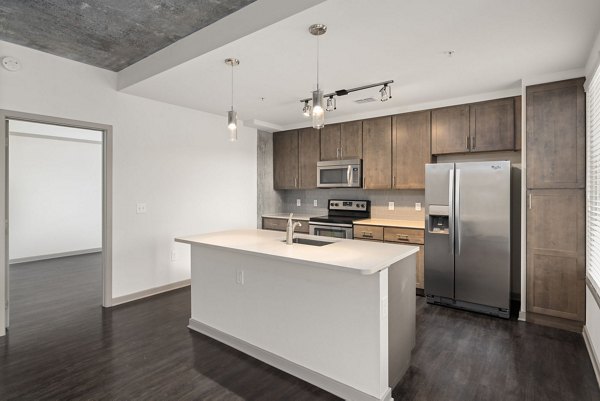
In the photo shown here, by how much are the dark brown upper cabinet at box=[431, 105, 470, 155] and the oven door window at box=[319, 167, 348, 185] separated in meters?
1.29

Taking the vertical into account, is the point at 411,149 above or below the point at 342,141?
below

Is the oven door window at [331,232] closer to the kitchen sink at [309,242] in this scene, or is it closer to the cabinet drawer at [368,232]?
the cabinet drawer at [368,232]

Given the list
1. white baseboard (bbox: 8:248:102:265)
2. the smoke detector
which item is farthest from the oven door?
white baseboard (bbox: 8:248:102:265)

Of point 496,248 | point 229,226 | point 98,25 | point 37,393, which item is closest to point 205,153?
point 229,226

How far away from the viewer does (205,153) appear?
475cm

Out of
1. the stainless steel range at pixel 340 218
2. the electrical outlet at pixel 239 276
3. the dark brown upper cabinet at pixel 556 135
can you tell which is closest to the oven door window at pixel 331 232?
the stainless steel range at pixel 340 218

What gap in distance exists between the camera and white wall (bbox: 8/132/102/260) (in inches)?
230

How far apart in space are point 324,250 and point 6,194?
3.03 metres

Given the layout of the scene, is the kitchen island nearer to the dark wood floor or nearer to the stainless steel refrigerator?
the dark wood floor

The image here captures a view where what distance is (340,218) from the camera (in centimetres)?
492

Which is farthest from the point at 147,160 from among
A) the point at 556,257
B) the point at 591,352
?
the point at 591,352

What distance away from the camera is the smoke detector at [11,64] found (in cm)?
296

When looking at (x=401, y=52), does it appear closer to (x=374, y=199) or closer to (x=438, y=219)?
(x=438, y=219)

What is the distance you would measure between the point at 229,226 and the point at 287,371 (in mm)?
3081
